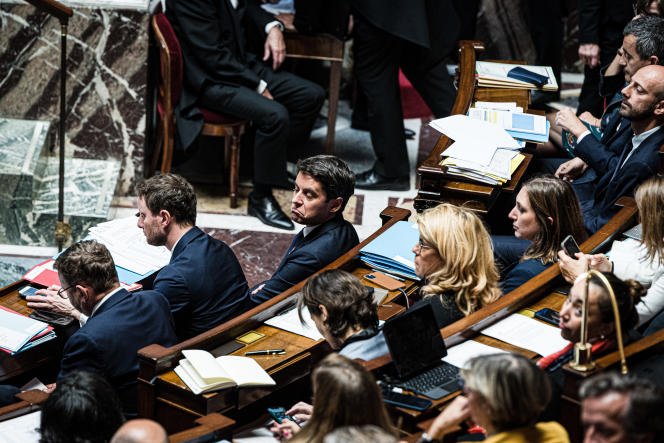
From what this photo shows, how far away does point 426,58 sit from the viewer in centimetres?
645

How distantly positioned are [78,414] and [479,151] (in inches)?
92.7

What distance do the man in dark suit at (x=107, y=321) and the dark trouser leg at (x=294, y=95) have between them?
278cm

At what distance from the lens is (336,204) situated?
14.0 feet

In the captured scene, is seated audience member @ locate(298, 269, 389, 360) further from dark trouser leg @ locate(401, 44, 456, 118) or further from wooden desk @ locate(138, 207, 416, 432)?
dark trouser leg @ locate(401, 44, 456, 118)

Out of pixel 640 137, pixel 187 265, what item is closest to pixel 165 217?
pixel 187 265

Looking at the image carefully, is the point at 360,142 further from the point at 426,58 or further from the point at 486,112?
the point at 486,112

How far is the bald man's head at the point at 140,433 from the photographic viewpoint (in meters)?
2.64

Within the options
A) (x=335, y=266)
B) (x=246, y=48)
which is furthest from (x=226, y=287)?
(x=246, y=48)

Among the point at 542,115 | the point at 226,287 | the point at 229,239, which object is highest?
the point at 542,115

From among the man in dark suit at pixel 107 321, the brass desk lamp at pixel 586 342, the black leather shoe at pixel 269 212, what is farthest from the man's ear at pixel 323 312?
the black leather shoe at pixel 269 212

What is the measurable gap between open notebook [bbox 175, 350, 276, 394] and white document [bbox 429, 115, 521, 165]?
163 cm

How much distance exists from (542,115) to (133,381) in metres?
2.62

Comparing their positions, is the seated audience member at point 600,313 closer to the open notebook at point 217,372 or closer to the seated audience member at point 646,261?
the seated audience member at point 646,261

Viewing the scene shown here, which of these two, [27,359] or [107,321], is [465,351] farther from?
[27,359]
